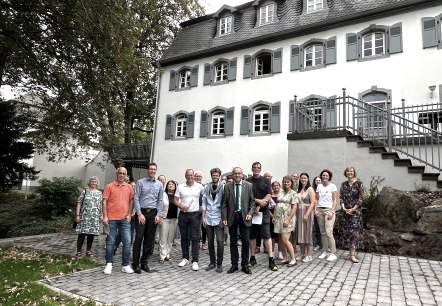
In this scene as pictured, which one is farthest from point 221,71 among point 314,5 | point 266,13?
point 314,5

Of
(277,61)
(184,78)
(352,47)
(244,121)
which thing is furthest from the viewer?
(184,78)

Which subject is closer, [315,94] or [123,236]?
[123,236]

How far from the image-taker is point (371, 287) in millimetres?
5094

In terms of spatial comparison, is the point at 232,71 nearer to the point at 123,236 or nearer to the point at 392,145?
the point at 392,145

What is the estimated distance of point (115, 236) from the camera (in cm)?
612

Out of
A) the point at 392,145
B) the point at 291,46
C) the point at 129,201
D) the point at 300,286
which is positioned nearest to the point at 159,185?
the point at 129,201

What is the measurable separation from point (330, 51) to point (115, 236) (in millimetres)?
12264

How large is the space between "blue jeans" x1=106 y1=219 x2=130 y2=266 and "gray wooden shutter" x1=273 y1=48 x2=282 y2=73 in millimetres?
12015

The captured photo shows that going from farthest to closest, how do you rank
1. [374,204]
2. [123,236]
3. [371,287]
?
[374,204] → [123,236] → [371,287]

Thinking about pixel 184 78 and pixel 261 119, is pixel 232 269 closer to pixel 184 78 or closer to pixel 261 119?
pixel 261 119

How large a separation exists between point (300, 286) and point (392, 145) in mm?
6306

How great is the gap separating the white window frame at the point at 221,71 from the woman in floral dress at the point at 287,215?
1234cm

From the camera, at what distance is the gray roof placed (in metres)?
14.0

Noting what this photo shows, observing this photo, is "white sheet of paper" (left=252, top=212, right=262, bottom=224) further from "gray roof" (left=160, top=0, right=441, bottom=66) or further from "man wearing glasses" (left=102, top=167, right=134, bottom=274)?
"gray roof" (left=160, top=0, right=441, bottom=66)
